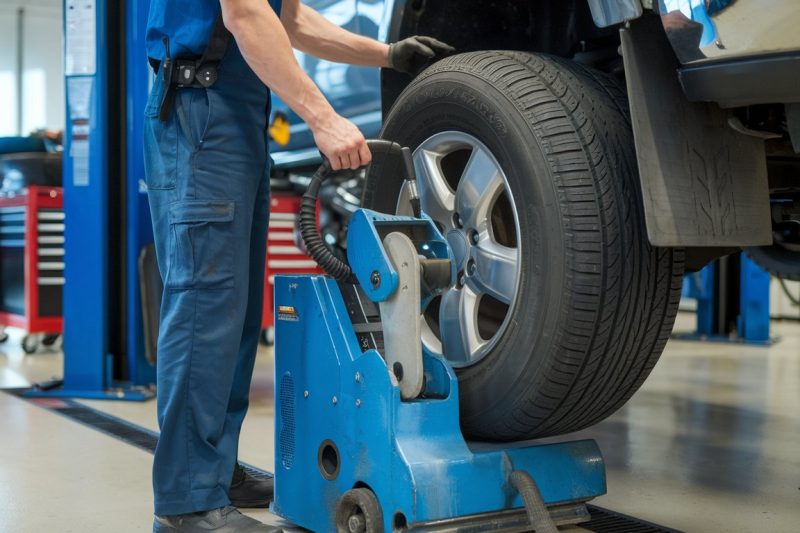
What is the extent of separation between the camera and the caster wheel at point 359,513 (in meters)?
1.59

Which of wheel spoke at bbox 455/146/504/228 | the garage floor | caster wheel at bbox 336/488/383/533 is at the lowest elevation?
the garage floor

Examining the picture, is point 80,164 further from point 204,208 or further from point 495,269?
point 495,269

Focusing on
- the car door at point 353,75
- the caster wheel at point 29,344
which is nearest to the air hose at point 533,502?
the car door at point 353,75

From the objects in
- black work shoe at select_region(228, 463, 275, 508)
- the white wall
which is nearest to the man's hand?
black work shoe at select_region(228, 463, 275, 508)

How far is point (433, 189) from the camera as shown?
196 centimetres

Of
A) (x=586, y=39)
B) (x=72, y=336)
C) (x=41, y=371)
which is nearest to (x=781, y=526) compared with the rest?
→ (x=586, y=39)

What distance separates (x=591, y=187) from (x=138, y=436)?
6.19ft

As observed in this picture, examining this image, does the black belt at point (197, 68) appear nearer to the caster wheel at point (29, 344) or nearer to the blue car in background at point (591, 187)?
the blue car in background at point (591, 187)

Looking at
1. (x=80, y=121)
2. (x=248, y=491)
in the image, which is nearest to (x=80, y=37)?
(x=80, y=121)

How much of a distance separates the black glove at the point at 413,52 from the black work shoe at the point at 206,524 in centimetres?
111

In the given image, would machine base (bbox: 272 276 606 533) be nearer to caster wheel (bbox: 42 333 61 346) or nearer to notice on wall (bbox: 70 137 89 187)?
notice on wall (bbox: 70 137 89 187)

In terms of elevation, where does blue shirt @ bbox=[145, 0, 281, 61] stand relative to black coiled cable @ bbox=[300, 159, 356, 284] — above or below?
above

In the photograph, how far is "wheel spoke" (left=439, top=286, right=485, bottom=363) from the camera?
6.08 feet

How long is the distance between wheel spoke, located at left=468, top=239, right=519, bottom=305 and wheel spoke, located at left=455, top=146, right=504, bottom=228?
2.3 inches
